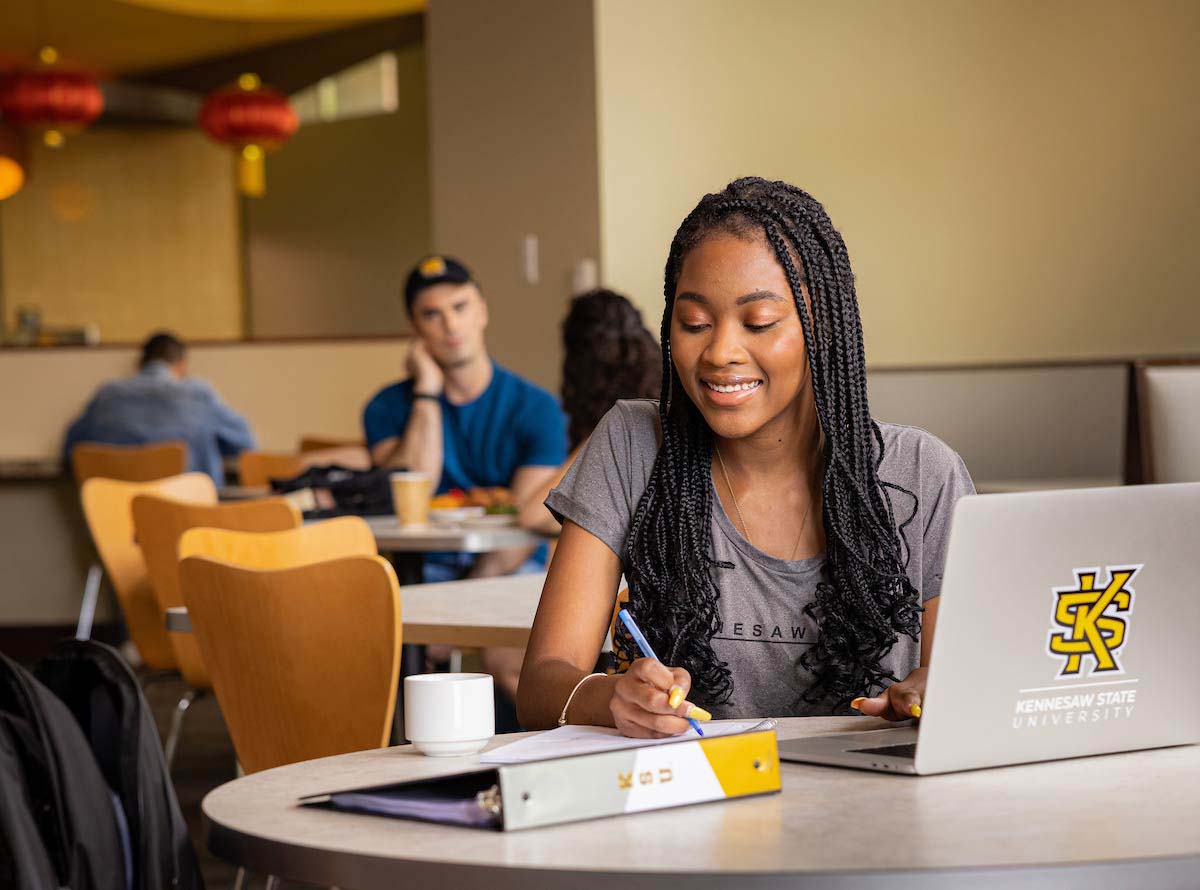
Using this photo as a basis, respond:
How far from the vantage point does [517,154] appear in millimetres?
5273

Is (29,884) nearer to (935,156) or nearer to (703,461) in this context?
(703,461)

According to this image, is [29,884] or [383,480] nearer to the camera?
[29,884]

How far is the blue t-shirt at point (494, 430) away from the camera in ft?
12.6

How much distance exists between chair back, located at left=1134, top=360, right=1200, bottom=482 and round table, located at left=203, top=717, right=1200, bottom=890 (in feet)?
3.35

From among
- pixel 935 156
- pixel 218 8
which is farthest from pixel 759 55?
pixel 218 8

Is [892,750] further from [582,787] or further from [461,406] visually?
[461,406]

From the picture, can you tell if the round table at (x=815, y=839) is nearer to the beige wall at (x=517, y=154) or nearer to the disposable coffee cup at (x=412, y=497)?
the disposable coffee cup at (x=412, y=497)

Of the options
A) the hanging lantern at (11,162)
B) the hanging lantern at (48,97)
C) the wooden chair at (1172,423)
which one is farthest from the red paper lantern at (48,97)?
the wooden chair at (1172,423)

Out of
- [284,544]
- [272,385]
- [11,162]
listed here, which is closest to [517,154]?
[272,385]

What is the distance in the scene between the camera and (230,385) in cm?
696

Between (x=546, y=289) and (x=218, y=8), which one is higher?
(x=218, y=8)

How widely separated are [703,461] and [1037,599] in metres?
0.57

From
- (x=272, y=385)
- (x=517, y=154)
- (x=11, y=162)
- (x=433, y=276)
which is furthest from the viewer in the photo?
(x=11, y=162)

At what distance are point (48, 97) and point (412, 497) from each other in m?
5.69
